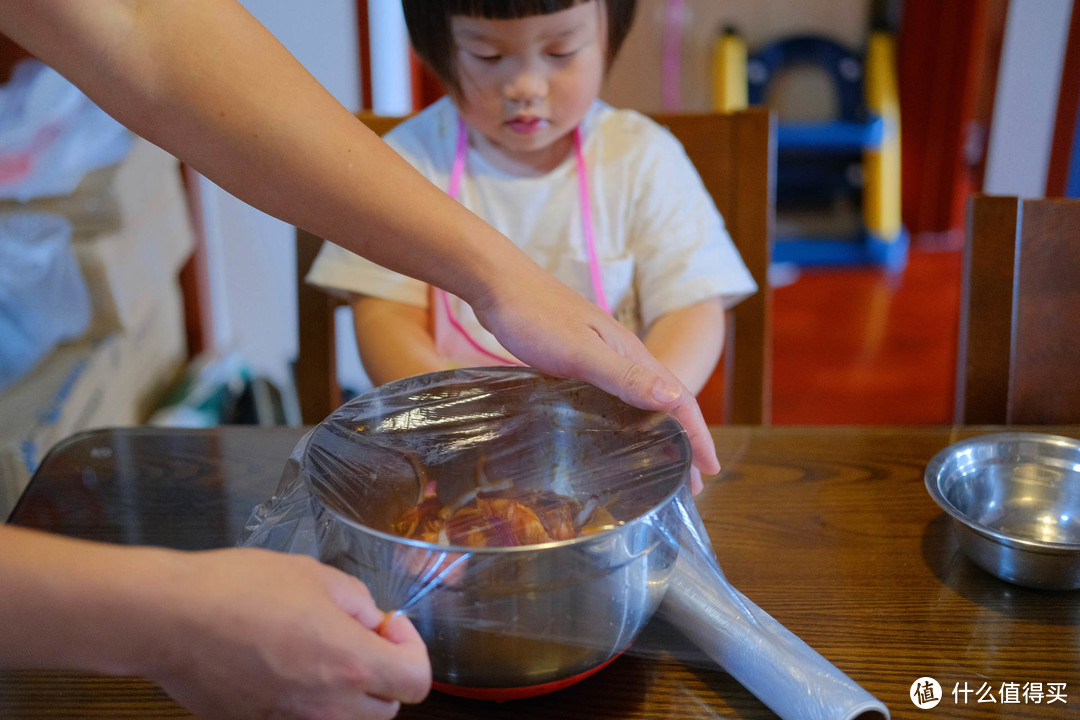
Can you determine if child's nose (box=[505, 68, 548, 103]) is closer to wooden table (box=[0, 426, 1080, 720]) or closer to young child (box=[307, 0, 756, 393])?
young child (box=[307, 0, 756, 393])

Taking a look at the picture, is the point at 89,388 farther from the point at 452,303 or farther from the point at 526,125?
the point at 526,125

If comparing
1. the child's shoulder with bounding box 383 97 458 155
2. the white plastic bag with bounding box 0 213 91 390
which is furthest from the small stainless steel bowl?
the white plastic bag with bounding box 0 213 91 390

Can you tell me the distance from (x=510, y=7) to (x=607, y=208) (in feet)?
0.94

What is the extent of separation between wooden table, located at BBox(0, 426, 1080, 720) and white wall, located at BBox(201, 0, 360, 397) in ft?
3.62

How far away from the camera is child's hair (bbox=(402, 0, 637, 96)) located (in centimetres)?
84

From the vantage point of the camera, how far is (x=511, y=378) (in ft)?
2.08

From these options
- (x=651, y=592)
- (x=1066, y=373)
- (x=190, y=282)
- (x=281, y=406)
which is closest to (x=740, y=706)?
(x=651, y=592)

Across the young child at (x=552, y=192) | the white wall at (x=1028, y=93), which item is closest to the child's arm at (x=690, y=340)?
the young child at (x=552, y=192)

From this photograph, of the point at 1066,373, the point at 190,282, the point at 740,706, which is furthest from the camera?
the point at 190,282

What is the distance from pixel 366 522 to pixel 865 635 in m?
0.32

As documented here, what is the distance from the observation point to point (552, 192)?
1055 mm

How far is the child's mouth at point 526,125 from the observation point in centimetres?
92

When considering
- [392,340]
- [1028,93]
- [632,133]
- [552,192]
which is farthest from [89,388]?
[1028,93]

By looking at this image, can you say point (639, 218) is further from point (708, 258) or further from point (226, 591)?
point (226, 591)
